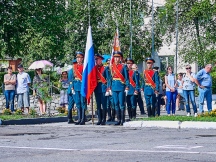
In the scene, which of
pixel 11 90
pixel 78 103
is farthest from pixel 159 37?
pixel 78 103

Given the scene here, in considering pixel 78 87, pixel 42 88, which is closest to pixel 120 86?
pixel 78 87

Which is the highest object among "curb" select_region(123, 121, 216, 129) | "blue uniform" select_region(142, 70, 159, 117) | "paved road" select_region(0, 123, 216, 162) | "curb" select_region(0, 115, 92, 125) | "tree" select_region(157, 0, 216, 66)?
"tree" select_region(157, 0, 216, 66)

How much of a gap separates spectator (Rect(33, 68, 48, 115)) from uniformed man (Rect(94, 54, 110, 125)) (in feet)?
12.0

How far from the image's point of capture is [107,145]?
13.5m

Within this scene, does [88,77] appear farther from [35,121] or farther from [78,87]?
[35,121]

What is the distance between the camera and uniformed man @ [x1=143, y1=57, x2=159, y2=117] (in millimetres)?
22984

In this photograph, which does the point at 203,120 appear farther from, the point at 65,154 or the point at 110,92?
the point at 65,154

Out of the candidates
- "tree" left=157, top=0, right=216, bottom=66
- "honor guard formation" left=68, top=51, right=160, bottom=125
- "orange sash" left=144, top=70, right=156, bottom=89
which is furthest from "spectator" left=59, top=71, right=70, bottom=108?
"tree" left=157, top=0, right=216, bottom=66

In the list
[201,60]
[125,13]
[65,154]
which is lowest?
[65,154]

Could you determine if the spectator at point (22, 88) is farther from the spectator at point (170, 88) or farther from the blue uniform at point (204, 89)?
the blue uniform at point (204, 89)

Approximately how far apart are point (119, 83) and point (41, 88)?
190 inches

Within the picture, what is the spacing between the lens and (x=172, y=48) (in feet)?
213

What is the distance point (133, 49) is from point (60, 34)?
2127 centimetres

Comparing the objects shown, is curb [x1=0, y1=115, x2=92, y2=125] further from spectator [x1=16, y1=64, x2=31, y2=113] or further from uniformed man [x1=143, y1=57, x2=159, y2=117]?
spectator [x1=16, y1=64, x2=31, y2=113]
